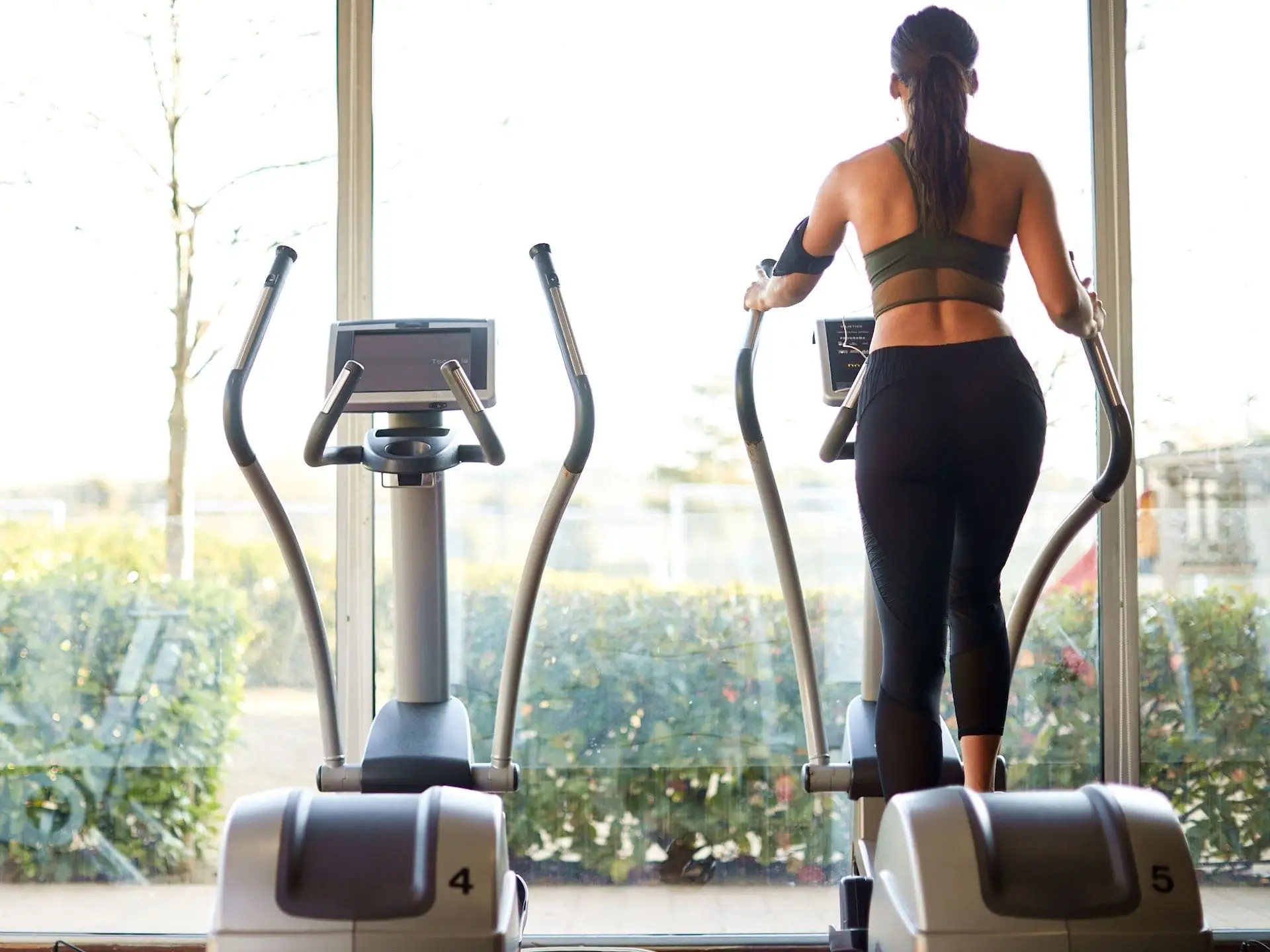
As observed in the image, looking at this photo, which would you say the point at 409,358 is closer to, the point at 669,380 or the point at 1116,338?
the point at 669,380

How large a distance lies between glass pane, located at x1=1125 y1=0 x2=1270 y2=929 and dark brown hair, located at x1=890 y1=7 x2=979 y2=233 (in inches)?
50.3

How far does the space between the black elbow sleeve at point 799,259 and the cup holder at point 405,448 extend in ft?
2.63

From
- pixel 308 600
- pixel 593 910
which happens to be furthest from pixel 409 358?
pixel 593 910

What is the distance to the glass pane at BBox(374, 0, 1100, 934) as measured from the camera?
9.69ft

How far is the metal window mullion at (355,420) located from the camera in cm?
289

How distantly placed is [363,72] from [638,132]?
0.72 metres

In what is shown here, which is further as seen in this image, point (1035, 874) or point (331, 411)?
point (331, 411)

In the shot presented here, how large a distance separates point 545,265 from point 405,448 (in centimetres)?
47

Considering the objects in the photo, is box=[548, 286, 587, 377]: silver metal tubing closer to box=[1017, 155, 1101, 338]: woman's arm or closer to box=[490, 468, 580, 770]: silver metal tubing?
box=[490, 468, 580, 770]: silver metal tubing

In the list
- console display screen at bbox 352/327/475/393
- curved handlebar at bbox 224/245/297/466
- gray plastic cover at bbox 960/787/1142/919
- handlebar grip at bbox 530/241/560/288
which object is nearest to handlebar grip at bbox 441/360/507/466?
console display screen at bbox 352/327/475/393

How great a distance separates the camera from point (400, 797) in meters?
1.69

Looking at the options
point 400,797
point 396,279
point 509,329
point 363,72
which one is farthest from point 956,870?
point 363,72

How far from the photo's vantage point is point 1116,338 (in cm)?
296

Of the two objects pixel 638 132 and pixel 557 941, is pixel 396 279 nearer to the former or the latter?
pixel 638 132
